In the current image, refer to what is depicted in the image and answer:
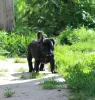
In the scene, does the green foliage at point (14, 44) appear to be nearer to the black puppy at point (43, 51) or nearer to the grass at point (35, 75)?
the black puppy at point (43, 51)

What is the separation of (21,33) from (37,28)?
102 inches

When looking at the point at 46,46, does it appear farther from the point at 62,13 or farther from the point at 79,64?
the point at 62,13

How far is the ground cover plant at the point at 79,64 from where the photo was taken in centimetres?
593

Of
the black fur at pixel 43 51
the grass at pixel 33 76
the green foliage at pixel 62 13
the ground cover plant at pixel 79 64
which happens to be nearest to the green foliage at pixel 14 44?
the ground cover plant at pixel 79 64

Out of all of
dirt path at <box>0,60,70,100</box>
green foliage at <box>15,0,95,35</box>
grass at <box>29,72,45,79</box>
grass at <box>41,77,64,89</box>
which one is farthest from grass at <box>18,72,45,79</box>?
green foliage at <box>15,0,95,35</box>

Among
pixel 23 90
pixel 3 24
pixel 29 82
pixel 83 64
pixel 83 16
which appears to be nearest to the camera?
pixel 23 90

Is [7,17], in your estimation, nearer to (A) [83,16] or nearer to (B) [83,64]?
(A) [83,16]

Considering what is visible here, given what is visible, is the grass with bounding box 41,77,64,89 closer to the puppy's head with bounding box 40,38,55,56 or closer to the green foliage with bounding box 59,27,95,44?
the puppy's head with bounding box 40,38,55,56

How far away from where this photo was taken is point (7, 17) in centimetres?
1506

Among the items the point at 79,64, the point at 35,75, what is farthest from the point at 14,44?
the point at 35,75

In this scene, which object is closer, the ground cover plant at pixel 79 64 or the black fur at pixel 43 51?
the ground cover plant at pixel 79 64

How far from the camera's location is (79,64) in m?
8.74

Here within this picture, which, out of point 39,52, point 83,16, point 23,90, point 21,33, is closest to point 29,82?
point 23,90

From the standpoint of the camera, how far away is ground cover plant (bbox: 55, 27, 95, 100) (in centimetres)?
593
